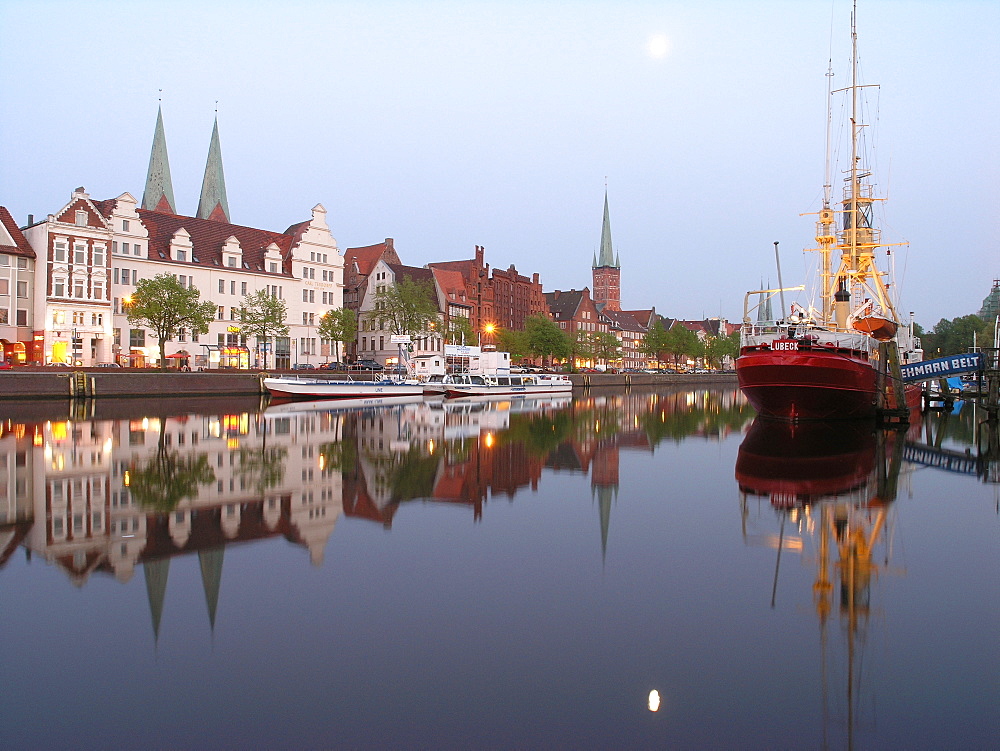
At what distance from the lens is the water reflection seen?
385 inches

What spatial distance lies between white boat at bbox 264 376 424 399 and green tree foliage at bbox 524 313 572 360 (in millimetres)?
42337

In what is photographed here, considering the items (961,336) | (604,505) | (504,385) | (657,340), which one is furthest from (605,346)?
(604,505)

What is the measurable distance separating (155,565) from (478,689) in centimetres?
483

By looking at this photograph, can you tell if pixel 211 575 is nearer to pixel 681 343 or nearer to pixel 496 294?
pixel 496 294

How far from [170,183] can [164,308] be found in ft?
210

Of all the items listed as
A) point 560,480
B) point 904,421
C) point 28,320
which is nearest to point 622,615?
point 560,480

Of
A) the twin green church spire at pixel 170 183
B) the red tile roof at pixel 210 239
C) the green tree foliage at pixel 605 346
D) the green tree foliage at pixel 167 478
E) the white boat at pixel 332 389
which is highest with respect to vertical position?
the twin green church spire at pixel 170 183

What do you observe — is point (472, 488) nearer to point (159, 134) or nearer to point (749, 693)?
point (749, 693)

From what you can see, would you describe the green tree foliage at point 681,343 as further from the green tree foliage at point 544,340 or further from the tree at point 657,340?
the green tree foliage at point 544,340

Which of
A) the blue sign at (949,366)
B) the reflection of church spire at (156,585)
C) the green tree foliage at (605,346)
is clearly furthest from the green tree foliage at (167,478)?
the green tree foliage at (605,346)

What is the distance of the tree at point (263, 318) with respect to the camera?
69.2m

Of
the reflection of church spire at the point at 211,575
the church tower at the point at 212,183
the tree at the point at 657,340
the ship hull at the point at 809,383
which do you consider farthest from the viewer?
the tree at the point at 657,340

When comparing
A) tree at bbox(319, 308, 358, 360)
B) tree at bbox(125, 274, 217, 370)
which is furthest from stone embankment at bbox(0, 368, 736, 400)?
tree at bbox(319, 308, 358, 360)

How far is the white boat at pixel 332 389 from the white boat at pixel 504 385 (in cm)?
353
